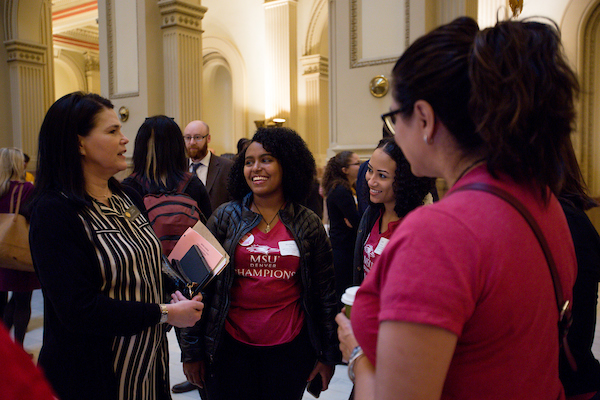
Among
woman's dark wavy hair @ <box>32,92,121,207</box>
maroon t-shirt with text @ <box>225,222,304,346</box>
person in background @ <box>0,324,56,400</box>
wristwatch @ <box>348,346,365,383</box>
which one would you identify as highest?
woman's dark wavy hair @ <box>32,92,121,207</box>

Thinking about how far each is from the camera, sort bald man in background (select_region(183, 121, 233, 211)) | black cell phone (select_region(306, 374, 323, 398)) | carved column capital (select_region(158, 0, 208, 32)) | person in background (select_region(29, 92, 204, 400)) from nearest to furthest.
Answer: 1. person in background (select_region(29, 92, 204, 400))
2. black cell phone (select_region(306, 374, 323, 398))
3. bald man in background (select_region(183, 121, 233, 211))
4. carved column capital (select_region(158, 0, 208, 32))

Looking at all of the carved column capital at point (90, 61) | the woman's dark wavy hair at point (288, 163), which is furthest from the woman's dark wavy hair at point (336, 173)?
the carved column capital at point (90, 61)

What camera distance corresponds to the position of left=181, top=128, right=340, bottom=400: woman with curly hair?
208 centimetres

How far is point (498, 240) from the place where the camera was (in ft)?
2.52

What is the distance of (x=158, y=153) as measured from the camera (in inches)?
109

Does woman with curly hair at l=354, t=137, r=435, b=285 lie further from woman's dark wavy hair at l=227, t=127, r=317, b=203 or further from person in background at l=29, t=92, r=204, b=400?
person in background at l=29, t=92, r=204, b=400

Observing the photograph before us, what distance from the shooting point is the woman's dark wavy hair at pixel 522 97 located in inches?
30.3

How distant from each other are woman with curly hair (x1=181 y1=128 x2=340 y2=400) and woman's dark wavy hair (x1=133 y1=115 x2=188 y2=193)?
0.67 meters

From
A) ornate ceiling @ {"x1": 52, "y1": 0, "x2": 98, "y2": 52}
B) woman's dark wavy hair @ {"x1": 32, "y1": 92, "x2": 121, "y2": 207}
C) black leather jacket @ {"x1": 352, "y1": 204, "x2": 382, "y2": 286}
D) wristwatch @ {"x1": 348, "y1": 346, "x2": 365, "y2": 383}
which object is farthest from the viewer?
ornate ceiling @ {"x1": 52, "y1": 0, "x2": 98, "y2": 52}

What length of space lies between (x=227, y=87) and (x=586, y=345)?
40.0 ft

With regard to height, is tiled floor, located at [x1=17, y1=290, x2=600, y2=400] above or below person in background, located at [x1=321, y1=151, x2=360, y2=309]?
below

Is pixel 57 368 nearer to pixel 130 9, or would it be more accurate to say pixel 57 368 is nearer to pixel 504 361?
pixel 504 361

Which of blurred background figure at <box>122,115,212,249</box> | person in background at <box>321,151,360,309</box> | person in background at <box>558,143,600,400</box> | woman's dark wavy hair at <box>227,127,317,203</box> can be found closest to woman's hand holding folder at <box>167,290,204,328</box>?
woman's dark wavy hair at <box>227,127,317,203</box>

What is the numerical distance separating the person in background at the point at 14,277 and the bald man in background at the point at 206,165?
4.29 ft
